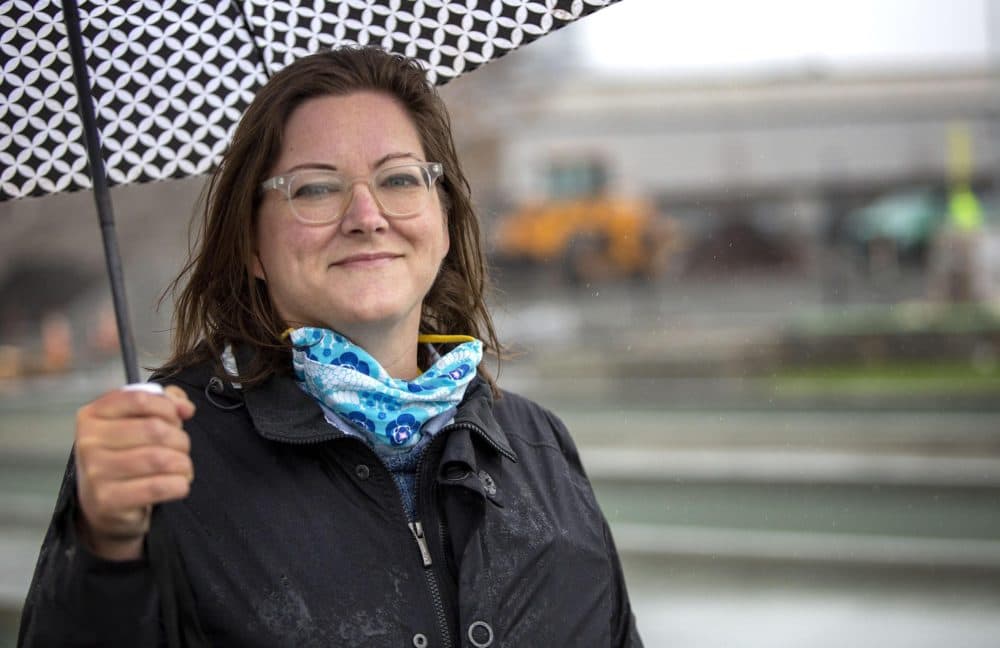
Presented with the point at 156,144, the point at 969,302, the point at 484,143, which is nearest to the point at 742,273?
the point at 484,143

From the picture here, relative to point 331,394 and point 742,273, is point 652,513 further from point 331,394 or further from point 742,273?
point 742,273

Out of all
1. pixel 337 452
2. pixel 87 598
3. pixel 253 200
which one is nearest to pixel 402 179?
pixel 253 200

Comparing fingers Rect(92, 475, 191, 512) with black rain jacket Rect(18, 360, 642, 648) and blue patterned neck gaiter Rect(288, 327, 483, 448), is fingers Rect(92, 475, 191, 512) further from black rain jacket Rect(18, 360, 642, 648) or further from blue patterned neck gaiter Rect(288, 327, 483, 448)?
blue patterned neck gaiter Rect(288, 327, 483, 448)

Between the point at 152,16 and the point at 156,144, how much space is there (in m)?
0.28

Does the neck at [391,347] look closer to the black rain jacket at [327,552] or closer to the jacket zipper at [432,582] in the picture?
the black rain jacket at [327,552]

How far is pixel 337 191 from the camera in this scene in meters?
1.92

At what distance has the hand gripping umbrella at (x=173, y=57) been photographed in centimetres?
213

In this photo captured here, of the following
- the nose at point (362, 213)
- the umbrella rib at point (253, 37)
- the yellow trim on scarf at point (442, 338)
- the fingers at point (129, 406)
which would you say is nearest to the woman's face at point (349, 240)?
the nose at point (362, 213)

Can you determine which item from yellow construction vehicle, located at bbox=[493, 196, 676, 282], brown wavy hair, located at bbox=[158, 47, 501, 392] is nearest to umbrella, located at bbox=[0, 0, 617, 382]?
brown wavy hair, located at bbox=[158, 47, 501, 392]

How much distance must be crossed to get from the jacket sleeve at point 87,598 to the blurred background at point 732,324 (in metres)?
1.16

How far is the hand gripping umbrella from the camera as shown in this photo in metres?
2.13

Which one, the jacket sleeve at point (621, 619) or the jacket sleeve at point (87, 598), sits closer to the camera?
the jacket sleeve at point (87, 598)

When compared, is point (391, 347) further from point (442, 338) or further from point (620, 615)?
point (620, 615)

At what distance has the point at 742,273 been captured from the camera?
3903 cm
